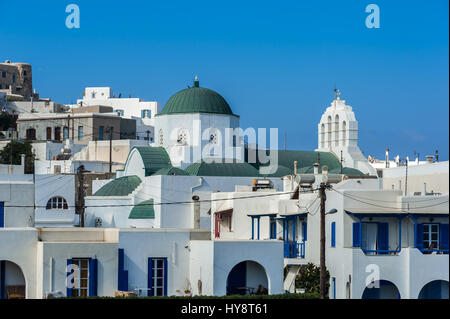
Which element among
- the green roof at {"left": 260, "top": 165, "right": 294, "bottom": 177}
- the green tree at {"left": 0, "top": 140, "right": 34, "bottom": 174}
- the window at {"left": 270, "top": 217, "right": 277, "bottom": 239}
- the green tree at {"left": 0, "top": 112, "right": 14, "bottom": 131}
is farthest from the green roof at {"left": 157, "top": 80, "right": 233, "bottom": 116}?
the green tree at {"left": 0, "top": 112, "right": 14, "bottom": 131}

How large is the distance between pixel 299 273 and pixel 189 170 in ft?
67.3

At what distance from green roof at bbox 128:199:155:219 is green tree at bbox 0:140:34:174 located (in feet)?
72.4

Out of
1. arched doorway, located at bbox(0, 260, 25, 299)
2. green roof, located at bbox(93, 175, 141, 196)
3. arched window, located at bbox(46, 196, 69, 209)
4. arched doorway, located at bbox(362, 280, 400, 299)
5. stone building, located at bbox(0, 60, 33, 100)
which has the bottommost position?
arched doorway, located at bbox(362, 280, 400, 299)

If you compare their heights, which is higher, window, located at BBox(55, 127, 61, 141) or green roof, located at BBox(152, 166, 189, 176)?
window, located at BBox(55, 127, 61, 141)

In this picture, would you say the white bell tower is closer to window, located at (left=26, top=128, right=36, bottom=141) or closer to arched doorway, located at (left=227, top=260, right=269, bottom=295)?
window, located at (left=26, top=128, right=36, bottom=141)

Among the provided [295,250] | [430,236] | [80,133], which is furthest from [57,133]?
[430,236]

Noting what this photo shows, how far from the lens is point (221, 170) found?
5278 centimetres

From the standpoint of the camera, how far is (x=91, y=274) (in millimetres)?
27703

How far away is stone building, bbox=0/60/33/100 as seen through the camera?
110 m

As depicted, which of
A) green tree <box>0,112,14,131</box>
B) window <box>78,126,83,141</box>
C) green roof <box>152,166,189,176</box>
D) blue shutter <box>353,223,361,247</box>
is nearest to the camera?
blue shutter <box>353,223,361,247</box>

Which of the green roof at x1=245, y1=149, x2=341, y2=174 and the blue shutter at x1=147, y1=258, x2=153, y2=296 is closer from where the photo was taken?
the blue shutter at x1=147, y1=258, x2=153, y2=296

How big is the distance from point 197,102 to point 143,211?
354 inches
